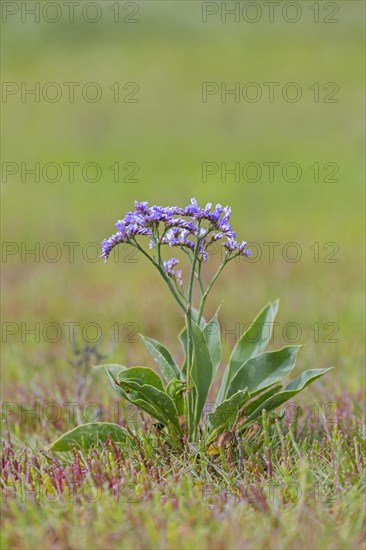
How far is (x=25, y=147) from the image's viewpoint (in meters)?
17.0

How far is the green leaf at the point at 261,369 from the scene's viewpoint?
11.8 feet

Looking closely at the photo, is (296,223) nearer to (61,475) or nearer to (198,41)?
(61,475)

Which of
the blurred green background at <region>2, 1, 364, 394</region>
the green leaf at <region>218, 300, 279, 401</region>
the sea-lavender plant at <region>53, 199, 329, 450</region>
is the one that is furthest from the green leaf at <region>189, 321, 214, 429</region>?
the blurred green background at <region>2, 1, 364, 394</region>

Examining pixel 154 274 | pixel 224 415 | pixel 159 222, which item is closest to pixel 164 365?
pixel 224 415

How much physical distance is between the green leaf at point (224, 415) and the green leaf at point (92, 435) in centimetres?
41

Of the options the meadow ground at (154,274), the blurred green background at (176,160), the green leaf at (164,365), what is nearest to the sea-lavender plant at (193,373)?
the green leaf at (164,365)

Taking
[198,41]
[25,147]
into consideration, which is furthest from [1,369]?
[198,41]

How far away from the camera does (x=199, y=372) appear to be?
11.6 ft

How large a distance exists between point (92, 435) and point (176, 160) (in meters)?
12.2

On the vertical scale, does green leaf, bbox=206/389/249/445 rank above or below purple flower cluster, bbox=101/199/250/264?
below

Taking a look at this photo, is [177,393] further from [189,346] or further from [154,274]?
[154,274]

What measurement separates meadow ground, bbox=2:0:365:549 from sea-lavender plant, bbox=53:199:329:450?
0.41 feet

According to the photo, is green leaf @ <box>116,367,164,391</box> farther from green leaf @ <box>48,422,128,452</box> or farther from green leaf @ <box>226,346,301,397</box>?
green leaf @ <box>226,346,301,397</box>

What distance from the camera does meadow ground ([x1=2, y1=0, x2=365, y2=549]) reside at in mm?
2840
